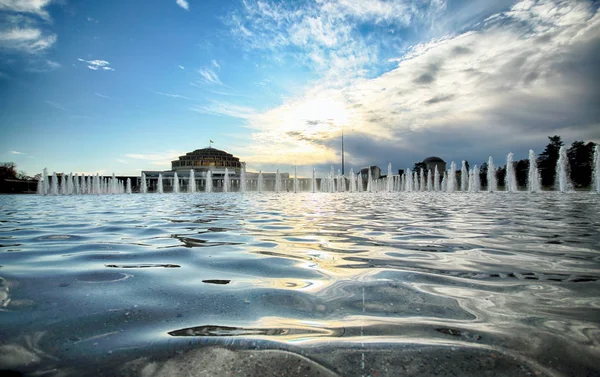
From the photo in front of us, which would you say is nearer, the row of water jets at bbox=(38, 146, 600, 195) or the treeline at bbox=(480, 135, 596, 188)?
the row of water jets at bbox=(38, 146, 600, 195)

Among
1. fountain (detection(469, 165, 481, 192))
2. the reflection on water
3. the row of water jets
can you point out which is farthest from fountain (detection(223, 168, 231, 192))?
the reflection on water

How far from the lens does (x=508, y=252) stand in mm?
4371

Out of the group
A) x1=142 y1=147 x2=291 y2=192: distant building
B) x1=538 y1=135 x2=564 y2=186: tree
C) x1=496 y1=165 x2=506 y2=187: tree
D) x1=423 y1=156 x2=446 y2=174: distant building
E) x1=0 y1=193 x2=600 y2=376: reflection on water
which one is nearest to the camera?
x1=0 y1=193 x2=600 y2=376: reflection on water

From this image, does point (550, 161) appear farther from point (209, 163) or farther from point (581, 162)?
point (209, 163)

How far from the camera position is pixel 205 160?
11575 centimetres

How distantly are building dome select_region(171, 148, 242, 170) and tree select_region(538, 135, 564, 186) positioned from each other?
89.9 meters

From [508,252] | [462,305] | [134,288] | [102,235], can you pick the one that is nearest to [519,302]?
[462,305]

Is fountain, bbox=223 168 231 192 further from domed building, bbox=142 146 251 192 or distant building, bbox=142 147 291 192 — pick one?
domed building, bbox=142 146 251 192

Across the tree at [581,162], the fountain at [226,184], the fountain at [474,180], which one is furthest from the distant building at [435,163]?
the fountain at [226,184]

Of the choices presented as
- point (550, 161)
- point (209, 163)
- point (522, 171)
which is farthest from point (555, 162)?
point (209, 163)

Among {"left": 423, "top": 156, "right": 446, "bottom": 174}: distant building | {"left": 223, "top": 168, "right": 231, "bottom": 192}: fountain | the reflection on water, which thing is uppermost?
{"left": 423, "top": 156, "right": 446, "bottom": 174}: distant building

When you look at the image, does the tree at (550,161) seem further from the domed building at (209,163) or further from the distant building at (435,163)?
the domed building at (209,163)

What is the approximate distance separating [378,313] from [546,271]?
7.47 ft

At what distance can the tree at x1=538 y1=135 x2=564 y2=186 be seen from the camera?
62938mm
